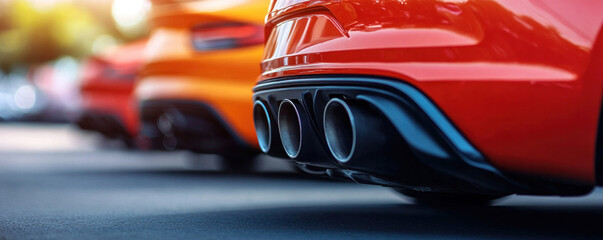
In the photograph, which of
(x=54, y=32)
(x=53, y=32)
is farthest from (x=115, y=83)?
(x=53, y=32)

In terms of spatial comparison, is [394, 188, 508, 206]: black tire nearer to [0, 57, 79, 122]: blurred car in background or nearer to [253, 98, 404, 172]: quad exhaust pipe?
[253, 98, 404, 172]: quad exhaust pipe

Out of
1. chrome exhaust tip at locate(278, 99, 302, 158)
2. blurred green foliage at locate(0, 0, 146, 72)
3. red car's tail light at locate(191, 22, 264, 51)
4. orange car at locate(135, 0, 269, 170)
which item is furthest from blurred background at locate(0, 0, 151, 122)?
chrome exhaust tip at locate(278, 99, 302, 158)

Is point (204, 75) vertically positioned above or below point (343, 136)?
above

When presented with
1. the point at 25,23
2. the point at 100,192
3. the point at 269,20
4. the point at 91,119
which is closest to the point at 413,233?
the point at 269,20

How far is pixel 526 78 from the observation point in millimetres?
3695

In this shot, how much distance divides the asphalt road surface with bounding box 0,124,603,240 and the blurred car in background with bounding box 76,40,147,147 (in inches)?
40.7

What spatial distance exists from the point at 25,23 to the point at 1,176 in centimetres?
3790

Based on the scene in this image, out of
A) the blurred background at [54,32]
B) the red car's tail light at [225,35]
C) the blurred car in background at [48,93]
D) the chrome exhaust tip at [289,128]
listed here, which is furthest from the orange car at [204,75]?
the blurred background at [54,32]

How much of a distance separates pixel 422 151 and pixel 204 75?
3211mm

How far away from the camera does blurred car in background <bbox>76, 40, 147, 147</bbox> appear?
9742 millimetres

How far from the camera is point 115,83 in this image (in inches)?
391

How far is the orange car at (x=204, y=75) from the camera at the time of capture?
666 cm

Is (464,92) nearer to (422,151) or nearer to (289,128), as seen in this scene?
(422,151)

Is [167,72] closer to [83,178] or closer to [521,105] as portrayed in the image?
[83,178]
